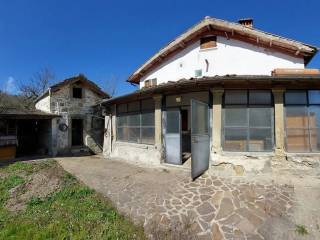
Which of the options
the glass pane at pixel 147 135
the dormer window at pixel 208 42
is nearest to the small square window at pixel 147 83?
the glass pane at pixel 147 135

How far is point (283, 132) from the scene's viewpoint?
271 inches

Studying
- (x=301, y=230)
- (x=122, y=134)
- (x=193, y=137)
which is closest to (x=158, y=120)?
(x=193, y=137)

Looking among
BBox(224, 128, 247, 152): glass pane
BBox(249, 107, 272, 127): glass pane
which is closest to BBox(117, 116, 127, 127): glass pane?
BBox(224, 128, 247, 152): glass pane

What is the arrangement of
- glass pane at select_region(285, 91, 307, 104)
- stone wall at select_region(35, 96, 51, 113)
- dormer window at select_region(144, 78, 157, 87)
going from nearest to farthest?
glass pane at select_region(285, 91, 307, 104) → dormer window at select_region(144, 78, 157, 87) → stone wall at select_region(35, 96, 51, 113)

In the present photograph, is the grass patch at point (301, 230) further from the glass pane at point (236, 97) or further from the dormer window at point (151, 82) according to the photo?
the dormer window at point (151, 82)

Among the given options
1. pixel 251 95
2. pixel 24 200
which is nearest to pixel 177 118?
pixel 251 95

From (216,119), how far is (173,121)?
180 cm

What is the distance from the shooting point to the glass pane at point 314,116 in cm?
691

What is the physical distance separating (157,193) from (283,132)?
169 inches

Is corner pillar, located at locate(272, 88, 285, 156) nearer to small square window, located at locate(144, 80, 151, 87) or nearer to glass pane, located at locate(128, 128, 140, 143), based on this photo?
glass pane, located at locate(128, 128, 140, 143)

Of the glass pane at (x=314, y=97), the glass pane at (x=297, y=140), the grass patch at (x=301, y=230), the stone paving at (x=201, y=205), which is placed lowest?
the grass patch at (x=301, y=230)

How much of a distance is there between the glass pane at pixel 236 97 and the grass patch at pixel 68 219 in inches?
190

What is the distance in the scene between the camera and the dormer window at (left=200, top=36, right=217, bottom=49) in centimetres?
981

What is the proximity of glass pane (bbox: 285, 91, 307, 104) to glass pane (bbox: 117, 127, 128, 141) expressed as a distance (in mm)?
7010
